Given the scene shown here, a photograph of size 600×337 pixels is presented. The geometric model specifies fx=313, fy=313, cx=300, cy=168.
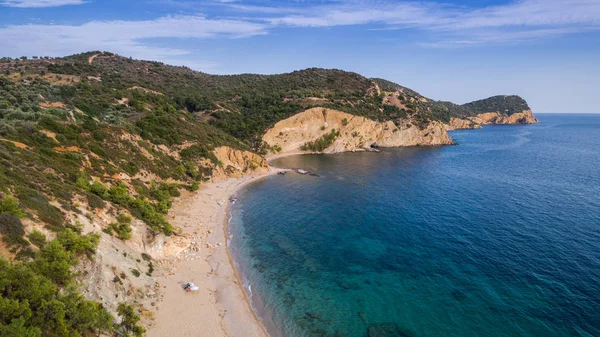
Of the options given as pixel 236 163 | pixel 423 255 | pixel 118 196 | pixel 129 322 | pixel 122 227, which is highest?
pixel 118 196

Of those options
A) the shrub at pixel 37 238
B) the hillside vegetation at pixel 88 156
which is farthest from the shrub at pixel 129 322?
the shrub at pixel 37 238

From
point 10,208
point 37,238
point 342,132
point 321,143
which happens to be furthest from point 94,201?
point 342,132

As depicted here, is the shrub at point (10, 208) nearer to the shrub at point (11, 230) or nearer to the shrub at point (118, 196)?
the shrub at point (11, 230)

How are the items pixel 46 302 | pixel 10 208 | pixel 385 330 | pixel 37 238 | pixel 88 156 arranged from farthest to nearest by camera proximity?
1. pixel 88 156
2. pixel 385 330
3. pixel 37 238
4. pixel 10 208
5. pixel 46 302

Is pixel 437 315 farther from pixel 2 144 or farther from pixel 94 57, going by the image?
pixel 94 57

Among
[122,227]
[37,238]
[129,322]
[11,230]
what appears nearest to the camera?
[11,230]

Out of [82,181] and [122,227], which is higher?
[82,181]

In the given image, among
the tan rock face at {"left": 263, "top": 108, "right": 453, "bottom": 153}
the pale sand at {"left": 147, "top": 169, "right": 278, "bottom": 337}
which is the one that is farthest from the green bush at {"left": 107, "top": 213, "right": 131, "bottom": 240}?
the tan rock face at {"left": 263, "top": 108, "right": 453, "bottom": 153}

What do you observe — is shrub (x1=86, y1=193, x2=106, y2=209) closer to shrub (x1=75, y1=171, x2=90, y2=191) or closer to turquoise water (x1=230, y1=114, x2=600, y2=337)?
shrub (x1=75, y1=171, x2=90, y2=191)

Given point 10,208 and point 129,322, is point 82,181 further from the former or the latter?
point 129,322
